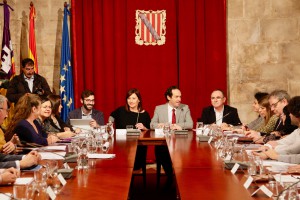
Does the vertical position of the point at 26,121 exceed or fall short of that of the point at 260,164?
it exceeds it

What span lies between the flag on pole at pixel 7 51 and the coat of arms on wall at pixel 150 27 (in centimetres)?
197

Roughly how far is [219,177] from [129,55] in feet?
17.1

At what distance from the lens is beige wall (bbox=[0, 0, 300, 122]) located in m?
8.30

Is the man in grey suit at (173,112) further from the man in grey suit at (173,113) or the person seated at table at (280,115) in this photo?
the person seated at table at (280,115)

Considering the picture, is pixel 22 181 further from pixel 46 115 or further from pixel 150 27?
pixel 150 27

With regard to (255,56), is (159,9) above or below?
above

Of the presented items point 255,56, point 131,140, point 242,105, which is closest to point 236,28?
point 255,56

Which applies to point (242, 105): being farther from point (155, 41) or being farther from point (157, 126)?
point (157, 126)

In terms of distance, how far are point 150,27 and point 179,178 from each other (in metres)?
5.34

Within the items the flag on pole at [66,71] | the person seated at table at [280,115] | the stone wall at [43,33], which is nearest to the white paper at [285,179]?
the person seated at table at [280,115]

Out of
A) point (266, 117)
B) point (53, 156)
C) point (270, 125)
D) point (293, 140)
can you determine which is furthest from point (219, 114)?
point (53, 156)

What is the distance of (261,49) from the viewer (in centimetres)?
836

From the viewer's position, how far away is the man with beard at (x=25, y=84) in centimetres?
731

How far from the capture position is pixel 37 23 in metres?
8.30
